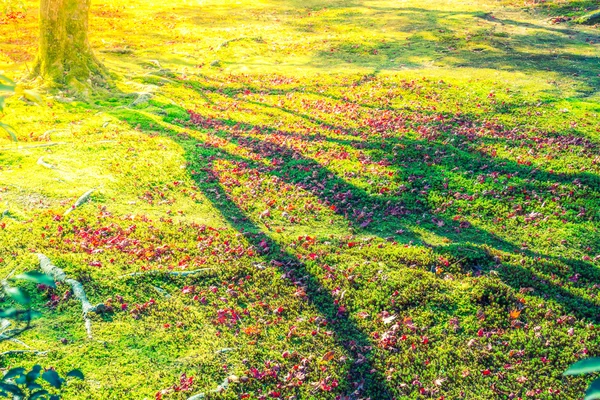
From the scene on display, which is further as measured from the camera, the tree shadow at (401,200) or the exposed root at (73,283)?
the tree shadow at (401,200)

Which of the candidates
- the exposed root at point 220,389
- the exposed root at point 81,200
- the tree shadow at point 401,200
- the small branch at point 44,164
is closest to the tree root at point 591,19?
the tree shadow at point 401,200

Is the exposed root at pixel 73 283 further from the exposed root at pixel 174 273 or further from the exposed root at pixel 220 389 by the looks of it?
the exposed root at pixel 220 389

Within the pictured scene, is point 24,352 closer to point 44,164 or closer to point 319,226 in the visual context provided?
point 319,226

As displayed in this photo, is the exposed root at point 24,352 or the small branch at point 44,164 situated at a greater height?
the small branch at point 44,164

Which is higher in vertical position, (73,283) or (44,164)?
(44,164)

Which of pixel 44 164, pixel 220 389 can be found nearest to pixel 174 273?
pixel 220 389

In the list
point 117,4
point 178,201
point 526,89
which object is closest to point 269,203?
point 178,201

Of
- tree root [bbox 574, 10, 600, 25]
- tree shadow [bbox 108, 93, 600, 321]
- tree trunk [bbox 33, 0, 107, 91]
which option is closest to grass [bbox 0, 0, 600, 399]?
tree shadow [bbox 108, 93, 600, 321]
